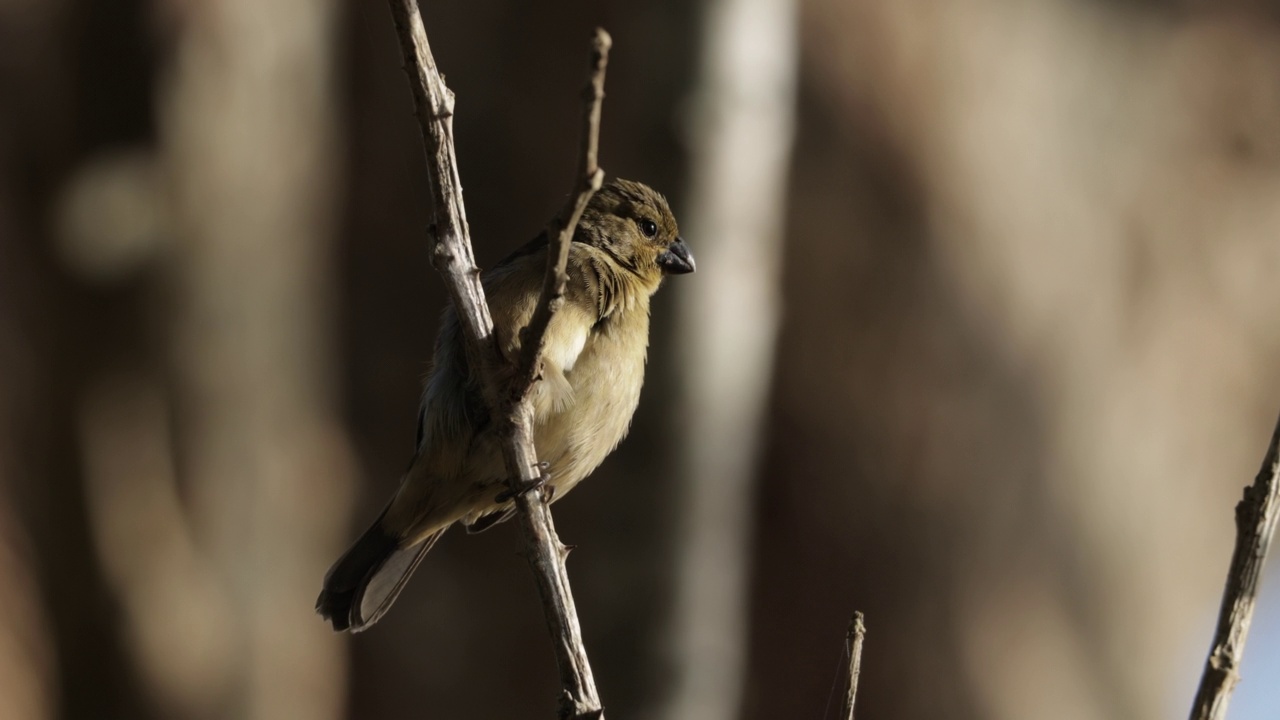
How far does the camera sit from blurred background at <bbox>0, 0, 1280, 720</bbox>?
226 inches

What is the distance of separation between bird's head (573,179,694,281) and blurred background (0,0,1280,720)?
1428mm

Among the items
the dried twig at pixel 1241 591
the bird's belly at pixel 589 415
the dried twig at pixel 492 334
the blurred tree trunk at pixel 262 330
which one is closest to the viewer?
the dried twig at pixel 1241 591

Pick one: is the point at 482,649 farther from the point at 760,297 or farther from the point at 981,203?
the point at 981,203

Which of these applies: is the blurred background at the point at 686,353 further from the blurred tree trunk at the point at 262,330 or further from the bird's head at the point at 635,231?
the bird's head at the point at 635,231

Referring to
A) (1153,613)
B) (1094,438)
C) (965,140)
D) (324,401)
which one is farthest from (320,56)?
(1153,613)

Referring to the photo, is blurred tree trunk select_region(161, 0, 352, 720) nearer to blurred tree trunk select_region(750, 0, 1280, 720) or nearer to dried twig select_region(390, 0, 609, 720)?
blurred tree trunk select_region(750, 0, 1280, 720)

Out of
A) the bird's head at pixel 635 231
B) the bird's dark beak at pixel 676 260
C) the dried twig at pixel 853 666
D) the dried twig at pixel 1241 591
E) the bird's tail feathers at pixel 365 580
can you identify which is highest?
the bird's head at pixel 635 231

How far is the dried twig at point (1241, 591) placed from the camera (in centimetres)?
185

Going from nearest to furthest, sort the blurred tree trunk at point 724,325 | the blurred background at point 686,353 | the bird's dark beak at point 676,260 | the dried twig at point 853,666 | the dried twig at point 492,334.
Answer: the dried twig at point 853,666
the dried twig at point 492,334
the bird's dark beak at point 676,260
the blurred tree trunk at point 724,325
the blurred background at point 686,353

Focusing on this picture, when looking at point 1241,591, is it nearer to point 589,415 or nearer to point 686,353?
point 589,415

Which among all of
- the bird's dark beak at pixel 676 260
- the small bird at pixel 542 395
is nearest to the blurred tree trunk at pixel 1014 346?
the bird's dark beak at pixel 676 260

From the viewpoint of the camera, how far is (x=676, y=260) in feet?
12.6

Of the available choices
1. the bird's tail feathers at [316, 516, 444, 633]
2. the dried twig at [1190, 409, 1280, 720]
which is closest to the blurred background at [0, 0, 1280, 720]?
the bird's tail feathers at [316, 516, 444, 633]

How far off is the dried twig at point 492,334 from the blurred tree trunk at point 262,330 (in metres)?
4.62
